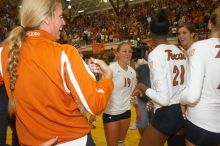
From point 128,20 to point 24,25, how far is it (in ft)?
92.4

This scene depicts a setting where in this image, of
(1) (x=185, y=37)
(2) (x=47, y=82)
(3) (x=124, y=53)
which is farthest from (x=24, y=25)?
(3) (x=124, y=53)

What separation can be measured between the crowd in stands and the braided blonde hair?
1456cm

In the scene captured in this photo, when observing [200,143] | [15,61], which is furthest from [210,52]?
[15,61]

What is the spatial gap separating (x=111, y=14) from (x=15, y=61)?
110 feet

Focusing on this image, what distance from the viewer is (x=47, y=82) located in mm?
1819

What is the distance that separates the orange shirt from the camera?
5.86ft

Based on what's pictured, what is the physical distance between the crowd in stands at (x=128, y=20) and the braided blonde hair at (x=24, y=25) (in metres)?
14.6

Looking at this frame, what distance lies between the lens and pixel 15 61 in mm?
1896

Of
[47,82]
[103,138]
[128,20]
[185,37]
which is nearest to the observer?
[47,82]

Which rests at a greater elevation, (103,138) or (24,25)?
(24,25)

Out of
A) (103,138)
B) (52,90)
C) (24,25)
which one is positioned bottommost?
(103,138)

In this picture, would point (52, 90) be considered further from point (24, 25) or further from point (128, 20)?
point (128, 20)

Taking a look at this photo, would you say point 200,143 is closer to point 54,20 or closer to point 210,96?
point 210,96

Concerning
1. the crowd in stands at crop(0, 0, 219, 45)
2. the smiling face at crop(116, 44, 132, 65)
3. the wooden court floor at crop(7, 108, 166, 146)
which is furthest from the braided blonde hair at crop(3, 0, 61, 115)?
the crowd in stands at crop(0, 0, 219, 45)
